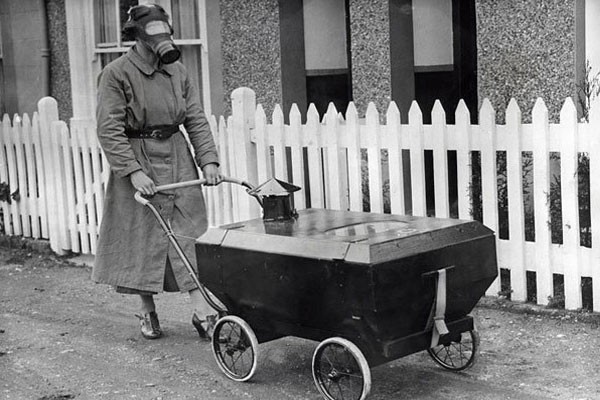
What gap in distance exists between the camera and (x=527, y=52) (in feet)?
26.4

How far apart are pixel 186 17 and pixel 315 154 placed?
345cm

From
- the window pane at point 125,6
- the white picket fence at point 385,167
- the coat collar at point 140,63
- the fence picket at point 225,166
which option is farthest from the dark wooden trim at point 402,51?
the window pane at point 125,6

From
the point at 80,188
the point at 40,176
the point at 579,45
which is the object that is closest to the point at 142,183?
the point at 80,188

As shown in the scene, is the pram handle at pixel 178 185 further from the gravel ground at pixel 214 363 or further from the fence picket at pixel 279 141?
the fence picket at pixel 279 141

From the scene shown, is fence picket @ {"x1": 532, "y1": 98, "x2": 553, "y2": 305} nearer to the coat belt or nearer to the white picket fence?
the white picket fence

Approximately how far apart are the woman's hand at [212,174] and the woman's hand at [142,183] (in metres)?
0.34

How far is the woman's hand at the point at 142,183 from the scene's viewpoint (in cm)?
617

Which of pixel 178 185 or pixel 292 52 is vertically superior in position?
pixel 292 52

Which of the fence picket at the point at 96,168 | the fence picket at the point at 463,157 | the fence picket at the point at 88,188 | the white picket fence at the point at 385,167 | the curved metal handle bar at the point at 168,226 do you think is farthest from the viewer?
the fence picket at the point at 88,188

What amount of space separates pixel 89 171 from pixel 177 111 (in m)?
3.08

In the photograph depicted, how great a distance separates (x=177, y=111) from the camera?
6504 millimetres

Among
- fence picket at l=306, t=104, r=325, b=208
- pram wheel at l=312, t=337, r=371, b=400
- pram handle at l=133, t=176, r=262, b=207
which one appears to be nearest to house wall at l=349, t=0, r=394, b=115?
fence picket at l=306, t=104, r=325, b=208

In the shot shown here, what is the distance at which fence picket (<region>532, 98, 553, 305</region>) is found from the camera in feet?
21.6

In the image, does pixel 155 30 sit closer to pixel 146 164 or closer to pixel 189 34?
pixel 146 164
